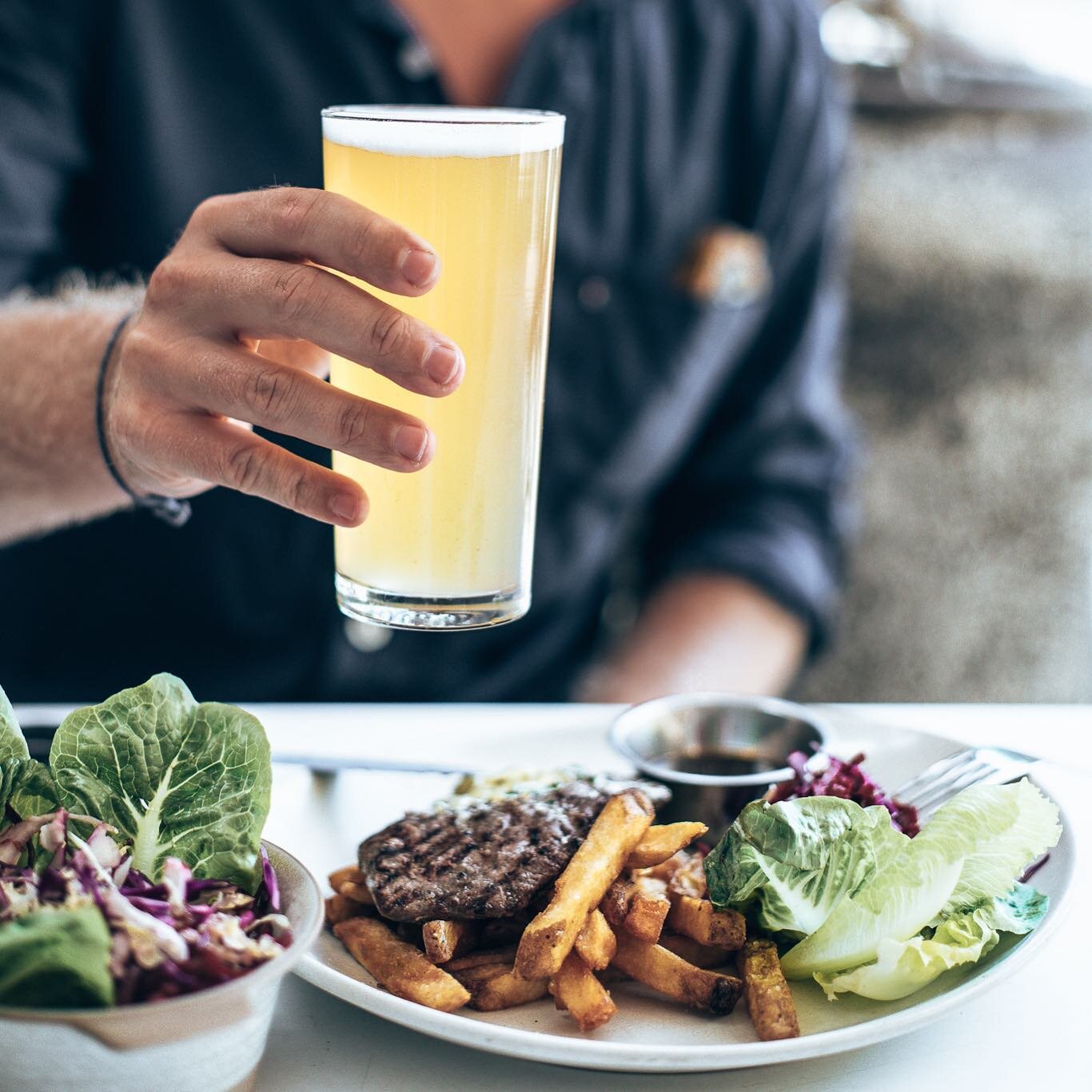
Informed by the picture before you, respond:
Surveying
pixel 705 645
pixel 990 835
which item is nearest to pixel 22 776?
pixel 990 835

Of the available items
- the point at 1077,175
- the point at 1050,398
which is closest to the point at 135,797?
the point at 1050,398

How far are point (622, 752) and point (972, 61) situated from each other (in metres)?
2.43

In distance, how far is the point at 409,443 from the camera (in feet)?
2.94

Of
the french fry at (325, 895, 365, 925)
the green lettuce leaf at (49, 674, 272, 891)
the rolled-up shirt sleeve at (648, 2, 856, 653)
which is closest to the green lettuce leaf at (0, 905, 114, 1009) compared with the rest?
the green lettuce leaf at (49, 674, 272, 891)

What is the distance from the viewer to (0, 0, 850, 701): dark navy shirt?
2.00m

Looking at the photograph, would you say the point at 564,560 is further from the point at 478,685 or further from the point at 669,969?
the point at 669,969

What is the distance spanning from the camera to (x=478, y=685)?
2.23 m

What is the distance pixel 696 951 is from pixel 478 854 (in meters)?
0.18

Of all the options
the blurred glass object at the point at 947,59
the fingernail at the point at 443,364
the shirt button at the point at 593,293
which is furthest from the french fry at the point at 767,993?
the blurred glass object at the point at 947,59

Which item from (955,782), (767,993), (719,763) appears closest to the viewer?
(767,993)

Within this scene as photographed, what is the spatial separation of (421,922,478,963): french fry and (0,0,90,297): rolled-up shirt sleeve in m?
1.39

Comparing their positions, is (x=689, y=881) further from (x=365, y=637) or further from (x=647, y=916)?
(x=365, y=637)

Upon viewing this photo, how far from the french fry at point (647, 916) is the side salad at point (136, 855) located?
0.26 meters

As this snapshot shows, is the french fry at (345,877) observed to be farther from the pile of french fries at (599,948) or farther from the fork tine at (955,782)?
the fork tine at (955,782)
